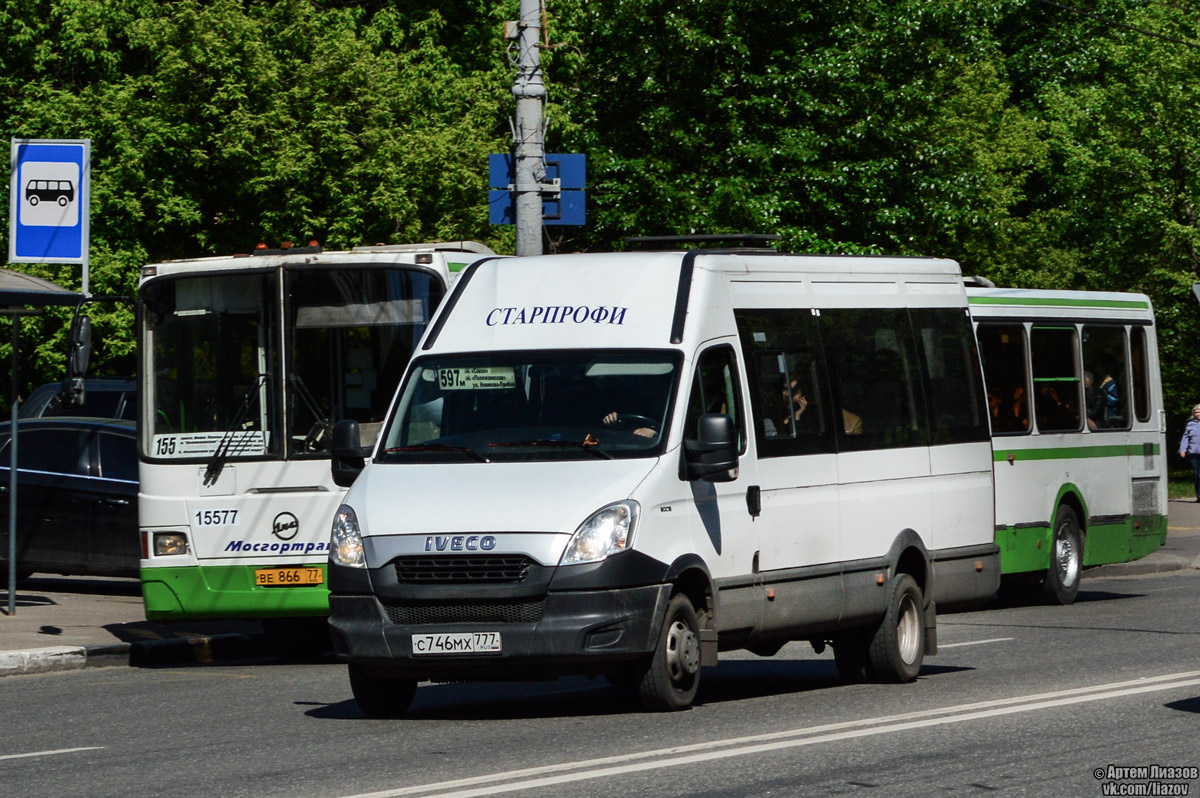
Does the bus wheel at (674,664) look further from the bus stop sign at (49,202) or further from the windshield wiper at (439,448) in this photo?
the bus stop sign at (49,202)

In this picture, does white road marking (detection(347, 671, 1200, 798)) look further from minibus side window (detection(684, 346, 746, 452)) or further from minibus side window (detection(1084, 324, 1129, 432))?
minibus side window (detection(1084, 324, 1129, 432))

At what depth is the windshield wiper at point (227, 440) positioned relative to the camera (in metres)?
14.2

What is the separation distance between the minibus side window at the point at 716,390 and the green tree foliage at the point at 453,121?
21.1 metres

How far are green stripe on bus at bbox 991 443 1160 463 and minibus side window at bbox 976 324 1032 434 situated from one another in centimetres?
21

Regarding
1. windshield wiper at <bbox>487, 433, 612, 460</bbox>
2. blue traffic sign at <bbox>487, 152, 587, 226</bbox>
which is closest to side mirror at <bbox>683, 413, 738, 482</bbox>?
windshield wiper at <bbox>487, 433, 612, 460</bbox>

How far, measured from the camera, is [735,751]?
8883 mm

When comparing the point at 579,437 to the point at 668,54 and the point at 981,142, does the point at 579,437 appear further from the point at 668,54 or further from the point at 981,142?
the point at 981,142

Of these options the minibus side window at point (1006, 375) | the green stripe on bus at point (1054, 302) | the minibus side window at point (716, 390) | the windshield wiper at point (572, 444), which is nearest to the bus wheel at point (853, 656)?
the minibus side window at point (716, 390)

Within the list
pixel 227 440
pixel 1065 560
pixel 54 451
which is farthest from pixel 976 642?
pixel 54 451

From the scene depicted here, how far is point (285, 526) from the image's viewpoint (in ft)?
46.3

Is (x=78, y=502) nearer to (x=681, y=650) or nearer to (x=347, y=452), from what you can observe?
(x=347, y=452)

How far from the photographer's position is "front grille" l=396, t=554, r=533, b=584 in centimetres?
988

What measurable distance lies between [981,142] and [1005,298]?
32.3 meters

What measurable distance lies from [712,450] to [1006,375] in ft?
31.0
